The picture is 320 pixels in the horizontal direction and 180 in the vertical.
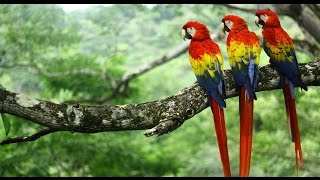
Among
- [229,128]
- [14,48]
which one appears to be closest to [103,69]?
[14,48]

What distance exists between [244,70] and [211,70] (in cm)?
12

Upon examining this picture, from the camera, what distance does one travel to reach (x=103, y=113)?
1439 millimetres

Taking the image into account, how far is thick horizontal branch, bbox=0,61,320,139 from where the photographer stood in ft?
4.55

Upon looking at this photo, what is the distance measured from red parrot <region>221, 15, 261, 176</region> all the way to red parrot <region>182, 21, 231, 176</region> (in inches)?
2.2

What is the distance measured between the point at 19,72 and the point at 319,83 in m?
2.96

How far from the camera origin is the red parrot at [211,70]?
5.51 ft

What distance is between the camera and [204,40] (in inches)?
70.5

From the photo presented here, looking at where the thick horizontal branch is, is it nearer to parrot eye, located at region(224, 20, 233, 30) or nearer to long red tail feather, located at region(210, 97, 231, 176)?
long red tail feather, located at region(210, 97, 231, 176)

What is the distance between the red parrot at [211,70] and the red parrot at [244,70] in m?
0.06

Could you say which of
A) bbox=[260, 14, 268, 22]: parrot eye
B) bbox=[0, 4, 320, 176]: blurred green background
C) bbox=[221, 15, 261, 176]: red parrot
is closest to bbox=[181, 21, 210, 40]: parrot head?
bbox=[221, 15, 261, 176]: red parrot

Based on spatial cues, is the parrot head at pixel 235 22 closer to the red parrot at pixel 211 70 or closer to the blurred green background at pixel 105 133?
the red parrot at pixel 211 70

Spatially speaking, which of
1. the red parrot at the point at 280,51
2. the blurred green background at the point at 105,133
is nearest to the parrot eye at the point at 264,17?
the red parrot at the point at 280,51

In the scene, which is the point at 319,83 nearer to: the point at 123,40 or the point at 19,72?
the point at 19,72

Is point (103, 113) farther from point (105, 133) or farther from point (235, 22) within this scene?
point (105, 133)
